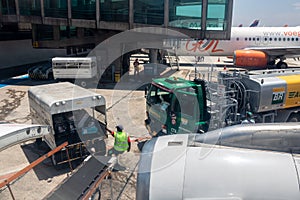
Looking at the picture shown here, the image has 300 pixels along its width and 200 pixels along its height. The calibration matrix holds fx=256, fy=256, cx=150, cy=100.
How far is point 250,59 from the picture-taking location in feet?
90.9

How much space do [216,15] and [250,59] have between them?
8.52 m

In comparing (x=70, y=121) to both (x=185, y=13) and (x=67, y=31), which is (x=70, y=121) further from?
(x=67, y=31)

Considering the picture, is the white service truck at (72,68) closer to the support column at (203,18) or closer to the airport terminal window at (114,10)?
the airport terminal window at (114,10)

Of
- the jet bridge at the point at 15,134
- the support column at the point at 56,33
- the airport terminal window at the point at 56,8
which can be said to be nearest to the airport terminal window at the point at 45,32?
the support column at the point at 56,33

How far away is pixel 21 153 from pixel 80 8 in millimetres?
16878

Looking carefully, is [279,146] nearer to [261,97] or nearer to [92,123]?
[261,97]

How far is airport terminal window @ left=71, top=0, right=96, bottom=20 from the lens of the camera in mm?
23125

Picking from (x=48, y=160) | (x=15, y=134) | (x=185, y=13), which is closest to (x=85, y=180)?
(x=48, y=160)

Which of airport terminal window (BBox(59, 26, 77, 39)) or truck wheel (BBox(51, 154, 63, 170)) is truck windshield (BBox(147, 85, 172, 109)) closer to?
truck wheel (BBox(51, 154, 63, 170))

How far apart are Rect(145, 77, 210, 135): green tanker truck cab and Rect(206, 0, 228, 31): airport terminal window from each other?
1390 cm

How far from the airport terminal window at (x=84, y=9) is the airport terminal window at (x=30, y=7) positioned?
3.78 meters

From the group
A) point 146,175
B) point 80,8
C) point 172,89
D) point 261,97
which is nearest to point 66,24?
point 80,8

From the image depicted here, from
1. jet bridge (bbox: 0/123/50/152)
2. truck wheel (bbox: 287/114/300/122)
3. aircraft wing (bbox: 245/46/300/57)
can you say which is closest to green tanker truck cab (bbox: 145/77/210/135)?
truck wheel (bbox: 287/114/300/122)

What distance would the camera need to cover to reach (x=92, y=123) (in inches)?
408
